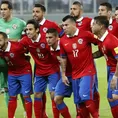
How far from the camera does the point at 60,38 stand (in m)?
7.54

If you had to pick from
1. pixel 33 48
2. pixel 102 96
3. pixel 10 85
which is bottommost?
pixel 102 96

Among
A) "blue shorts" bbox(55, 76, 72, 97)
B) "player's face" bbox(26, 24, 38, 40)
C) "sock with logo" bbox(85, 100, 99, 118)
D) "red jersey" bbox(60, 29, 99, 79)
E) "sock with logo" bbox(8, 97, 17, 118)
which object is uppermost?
"player's face" bbox(26, 24, 38, 40)

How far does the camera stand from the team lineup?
7145 mm

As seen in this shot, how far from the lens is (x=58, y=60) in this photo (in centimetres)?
Result: 759

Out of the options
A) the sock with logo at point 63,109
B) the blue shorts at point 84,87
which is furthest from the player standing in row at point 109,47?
the sock with logo at point 63,109

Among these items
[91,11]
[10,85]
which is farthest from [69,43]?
[91,11]

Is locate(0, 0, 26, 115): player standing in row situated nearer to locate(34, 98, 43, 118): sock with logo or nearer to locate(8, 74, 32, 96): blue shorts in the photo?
locate(8, 74, 32, 96): blue shorts

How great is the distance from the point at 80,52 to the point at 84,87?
1.76 feet

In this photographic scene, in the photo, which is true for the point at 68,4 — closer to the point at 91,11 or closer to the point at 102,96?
the point at 91,11

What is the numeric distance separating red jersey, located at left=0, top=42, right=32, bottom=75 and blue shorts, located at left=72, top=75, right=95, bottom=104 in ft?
3.37

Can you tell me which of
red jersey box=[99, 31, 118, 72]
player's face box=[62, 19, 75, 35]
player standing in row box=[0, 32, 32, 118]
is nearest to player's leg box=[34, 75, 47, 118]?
player standing in row box=[0, 32, 32, 118]

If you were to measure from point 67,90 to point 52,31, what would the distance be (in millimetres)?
948

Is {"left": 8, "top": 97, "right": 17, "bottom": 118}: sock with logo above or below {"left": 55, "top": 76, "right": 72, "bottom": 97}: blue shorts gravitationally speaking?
below

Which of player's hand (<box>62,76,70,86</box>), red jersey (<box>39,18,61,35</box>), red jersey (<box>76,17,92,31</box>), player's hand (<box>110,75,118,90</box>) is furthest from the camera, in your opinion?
red jersey (<box>76,17,92,31</box>)
